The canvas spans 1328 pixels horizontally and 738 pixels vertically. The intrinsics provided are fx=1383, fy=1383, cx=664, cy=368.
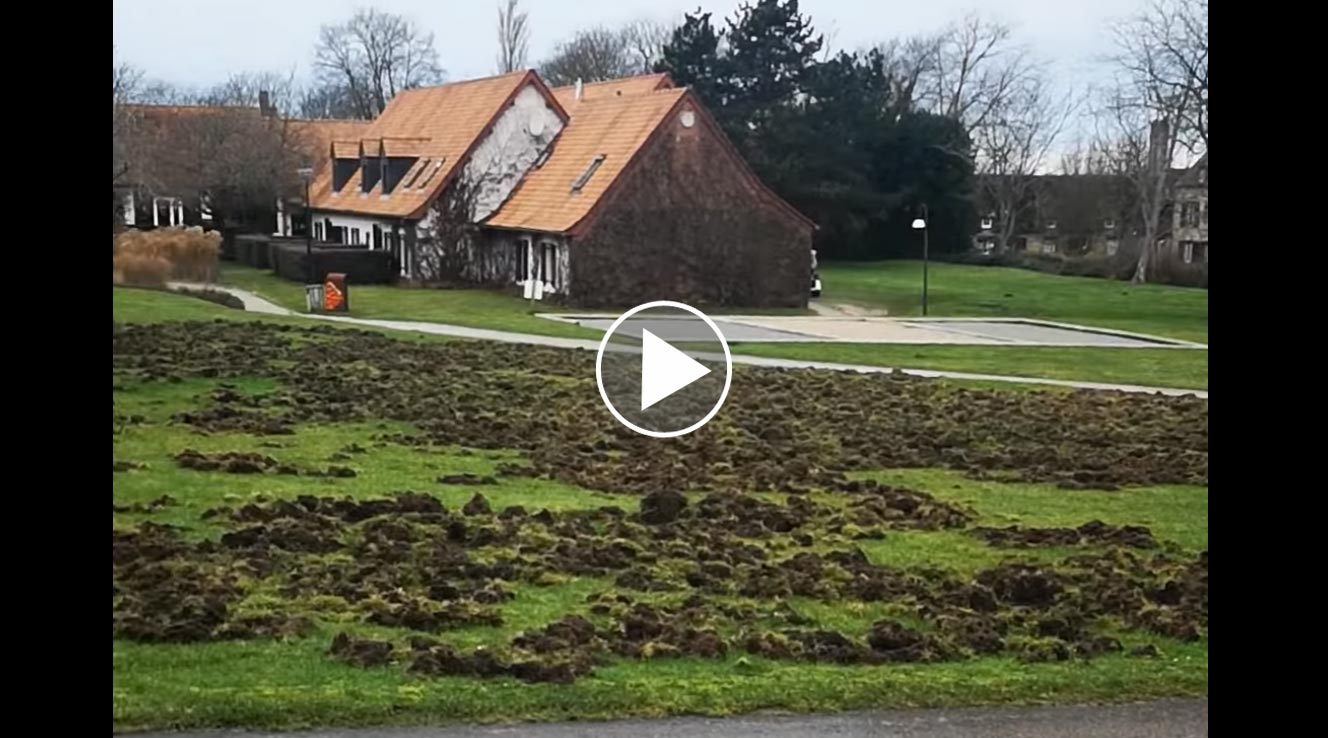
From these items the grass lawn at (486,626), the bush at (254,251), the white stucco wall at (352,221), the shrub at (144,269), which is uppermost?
the white stucco wall at (352,221)

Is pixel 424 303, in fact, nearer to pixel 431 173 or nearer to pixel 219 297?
pixel 431 173

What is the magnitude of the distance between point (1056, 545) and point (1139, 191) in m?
1.00

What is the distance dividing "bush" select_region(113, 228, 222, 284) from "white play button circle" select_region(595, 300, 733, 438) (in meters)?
1.01

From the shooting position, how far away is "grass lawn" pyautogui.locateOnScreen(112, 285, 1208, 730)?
3.12 m

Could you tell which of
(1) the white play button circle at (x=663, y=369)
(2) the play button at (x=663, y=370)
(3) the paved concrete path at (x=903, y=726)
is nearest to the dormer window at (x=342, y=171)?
(1) the white play button circle at (x=663, y=369)

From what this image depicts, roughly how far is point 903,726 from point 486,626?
1.12 metres

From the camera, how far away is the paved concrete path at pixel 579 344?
3.46m

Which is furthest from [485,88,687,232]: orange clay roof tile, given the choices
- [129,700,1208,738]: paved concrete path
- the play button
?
[129,700,1208,738]: paved concrete path

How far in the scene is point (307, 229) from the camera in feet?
11.9

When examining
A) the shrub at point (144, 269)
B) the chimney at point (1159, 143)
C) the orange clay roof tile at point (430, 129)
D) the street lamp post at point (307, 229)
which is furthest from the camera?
the street lamp post at point (307, 229)

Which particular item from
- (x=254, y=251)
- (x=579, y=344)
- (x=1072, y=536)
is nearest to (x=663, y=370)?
(x=579, y=344)

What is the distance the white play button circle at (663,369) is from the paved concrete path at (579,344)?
0.18 feet

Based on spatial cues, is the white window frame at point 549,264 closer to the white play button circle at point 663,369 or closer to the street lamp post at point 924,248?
the white play button circle at point 663,369
